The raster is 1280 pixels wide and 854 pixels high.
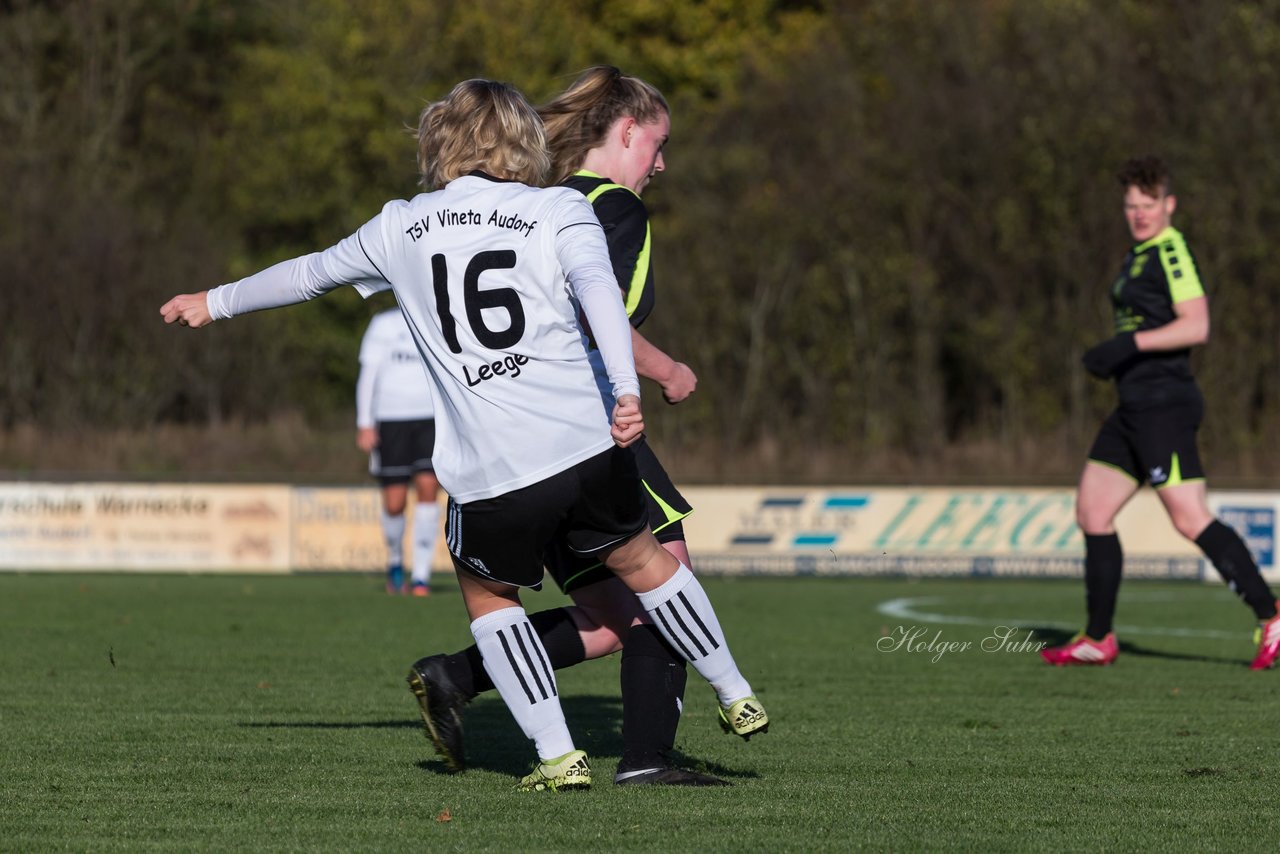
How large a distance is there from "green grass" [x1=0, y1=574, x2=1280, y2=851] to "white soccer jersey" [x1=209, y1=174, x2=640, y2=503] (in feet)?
2.96

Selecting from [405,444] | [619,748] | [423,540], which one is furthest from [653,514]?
[423,540]

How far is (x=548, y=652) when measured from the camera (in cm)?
525

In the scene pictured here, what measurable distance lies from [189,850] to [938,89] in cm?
2760

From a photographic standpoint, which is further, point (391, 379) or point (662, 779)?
point (391, 379)

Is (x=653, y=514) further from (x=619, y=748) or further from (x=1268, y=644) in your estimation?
(x=1268, y=644)

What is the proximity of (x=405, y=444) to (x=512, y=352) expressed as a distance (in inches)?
329

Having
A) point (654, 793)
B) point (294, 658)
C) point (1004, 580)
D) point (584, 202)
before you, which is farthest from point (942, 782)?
point (1004, 580)

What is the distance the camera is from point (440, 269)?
454cm

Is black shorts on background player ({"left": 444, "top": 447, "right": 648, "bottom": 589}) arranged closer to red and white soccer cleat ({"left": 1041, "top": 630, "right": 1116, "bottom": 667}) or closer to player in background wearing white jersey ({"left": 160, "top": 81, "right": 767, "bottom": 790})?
player in background wearing white jersey ({"left": 160, "top": 81, "right": 767, "bottom": 790})

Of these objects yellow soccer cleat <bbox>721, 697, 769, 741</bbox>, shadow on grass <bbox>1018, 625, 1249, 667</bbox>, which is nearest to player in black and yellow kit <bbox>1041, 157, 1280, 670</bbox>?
shadow on grass <bbox>1018, 625, 1249, 667</bbox>

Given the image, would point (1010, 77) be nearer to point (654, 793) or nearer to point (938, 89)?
point (938, 89)

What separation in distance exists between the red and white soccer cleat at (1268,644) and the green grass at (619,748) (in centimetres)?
14

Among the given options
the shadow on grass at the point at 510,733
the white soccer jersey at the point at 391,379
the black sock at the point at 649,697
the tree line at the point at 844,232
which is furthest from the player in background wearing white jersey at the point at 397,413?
the tree line at the point at 844,232

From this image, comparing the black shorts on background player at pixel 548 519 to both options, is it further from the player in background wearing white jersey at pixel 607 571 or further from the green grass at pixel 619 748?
the green grass at pixel 619 748
